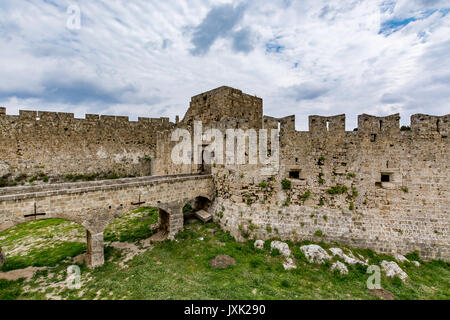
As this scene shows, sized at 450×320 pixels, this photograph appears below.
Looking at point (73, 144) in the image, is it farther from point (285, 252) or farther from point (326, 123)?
point (326, 123)

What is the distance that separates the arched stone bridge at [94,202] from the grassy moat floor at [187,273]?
1107mm

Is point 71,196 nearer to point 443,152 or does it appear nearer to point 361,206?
point 361,206

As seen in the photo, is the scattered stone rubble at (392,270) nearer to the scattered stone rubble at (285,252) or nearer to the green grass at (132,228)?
the scattered stone rubble at (285,252)

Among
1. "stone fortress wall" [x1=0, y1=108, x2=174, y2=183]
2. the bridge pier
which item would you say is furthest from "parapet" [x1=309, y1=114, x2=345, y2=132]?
"stone fortress wall" [x1=0, y1=108, x2=174, y2=183]

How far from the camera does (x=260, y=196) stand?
10.1 metres

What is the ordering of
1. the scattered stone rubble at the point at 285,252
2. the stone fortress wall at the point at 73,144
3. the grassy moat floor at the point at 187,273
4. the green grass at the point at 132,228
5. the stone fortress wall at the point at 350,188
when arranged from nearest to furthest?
the grassy moat floor at the point at 187,273
the scattered stone rubble at the point at 285,252
the stone fortress wall at the point at 350,188
the green grass at the point at 132,228
the stone fortress wall at the point at 73,144

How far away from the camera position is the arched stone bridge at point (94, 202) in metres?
6.59

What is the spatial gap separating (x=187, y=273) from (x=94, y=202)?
4480 millimetres

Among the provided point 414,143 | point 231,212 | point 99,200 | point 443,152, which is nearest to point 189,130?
point 231,212

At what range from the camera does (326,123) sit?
9891 mm

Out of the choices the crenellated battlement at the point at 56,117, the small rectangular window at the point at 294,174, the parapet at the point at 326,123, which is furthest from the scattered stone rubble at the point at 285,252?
the crenellated battlement at the point at 56,117

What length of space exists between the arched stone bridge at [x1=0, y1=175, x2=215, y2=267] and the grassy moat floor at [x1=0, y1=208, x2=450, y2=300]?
1107 millimetres

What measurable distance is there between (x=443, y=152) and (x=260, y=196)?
8.59m

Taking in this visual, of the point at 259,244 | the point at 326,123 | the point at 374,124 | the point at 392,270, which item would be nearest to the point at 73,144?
the point at 259,244
